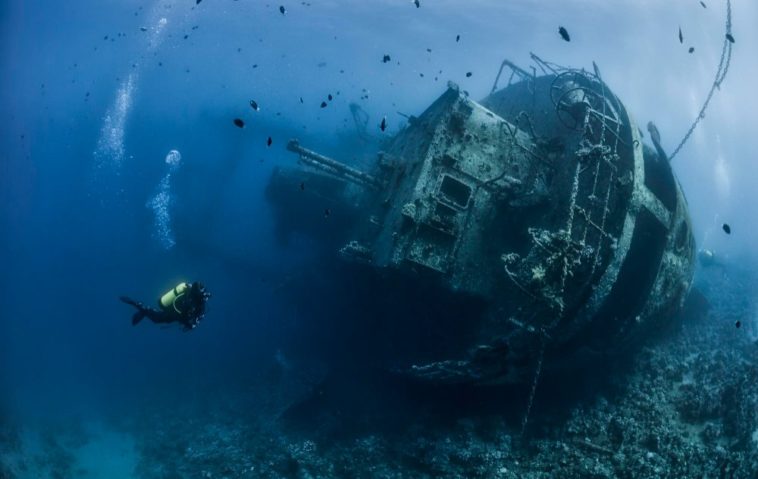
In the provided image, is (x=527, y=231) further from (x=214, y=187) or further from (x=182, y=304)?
(x=214, y=187)

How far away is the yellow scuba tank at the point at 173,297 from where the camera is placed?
610cm

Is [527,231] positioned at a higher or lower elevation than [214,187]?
lower

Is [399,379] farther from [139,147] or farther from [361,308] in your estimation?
[139,147]

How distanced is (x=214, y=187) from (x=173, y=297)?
1305 inches

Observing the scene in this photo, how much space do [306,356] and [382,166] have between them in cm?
806

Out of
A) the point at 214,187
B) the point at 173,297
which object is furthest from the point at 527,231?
the point at 214,187

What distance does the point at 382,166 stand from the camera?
376 inches

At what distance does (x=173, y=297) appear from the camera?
6.11 meters

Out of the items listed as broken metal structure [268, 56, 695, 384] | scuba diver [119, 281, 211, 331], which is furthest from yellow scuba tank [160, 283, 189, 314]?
broken metal structure [268, 56, 695, 384]

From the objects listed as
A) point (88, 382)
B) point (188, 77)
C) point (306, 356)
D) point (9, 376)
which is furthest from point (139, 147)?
point (306, 356)

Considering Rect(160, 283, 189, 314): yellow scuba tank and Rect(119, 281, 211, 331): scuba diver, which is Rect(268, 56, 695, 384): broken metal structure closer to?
Rect(119, 281, 211, 331): scuba diver

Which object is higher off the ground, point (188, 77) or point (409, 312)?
point (188, 77)

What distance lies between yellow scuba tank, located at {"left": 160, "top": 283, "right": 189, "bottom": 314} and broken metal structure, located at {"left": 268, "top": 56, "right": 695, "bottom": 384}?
3.37m

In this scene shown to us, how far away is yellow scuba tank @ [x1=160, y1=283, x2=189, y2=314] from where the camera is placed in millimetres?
6098
